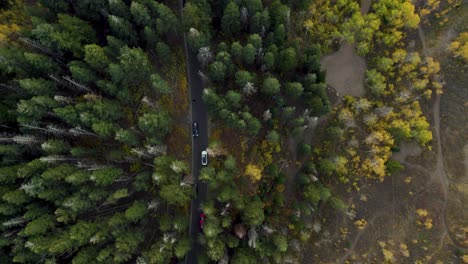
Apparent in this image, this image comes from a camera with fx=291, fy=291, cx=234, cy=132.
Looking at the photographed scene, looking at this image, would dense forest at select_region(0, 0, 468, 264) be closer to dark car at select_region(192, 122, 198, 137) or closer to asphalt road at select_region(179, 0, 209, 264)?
asphalt road at select_region(179, 0, 209, 264)

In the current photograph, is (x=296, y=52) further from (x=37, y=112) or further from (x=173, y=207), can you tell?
(x=37, y=112)

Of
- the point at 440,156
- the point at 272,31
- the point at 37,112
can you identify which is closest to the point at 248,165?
the point at 272,31

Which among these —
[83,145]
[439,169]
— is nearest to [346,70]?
[439,169]

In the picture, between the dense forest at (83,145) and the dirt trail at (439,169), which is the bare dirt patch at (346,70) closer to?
the dirt trail at (439,169)

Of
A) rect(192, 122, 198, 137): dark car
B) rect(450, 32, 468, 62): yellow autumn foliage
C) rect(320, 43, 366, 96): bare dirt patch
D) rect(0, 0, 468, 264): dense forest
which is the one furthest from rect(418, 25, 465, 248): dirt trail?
rect(192, 122, 198, 137): dark car

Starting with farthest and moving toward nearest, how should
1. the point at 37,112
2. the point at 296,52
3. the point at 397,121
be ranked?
A: the point at 397,121 → the point at 296,52 → the point at 37,112
